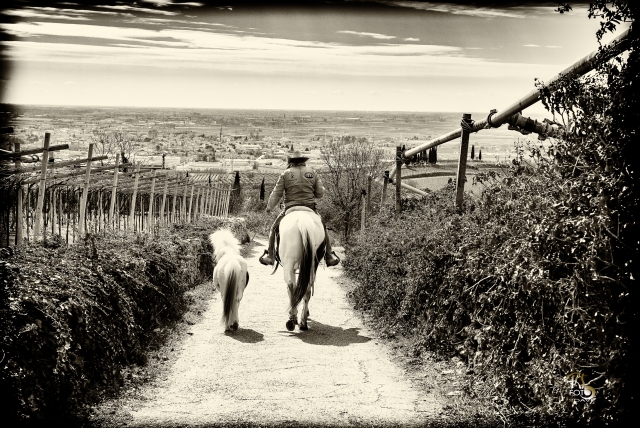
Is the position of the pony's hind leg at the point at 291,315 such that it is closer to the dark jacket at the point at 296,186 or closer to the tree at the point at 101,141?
Result: the dark jacket at the point at 296,186

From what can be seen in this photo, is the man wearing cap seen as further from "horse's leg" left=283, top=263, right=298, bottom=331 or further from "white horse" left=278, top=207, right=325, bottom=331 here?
"horse's leg" left=283, top=263, right=298, bottom=331

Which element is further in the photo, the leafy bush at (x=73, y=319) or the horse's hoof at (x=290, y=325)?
the horse's hoof at (x=290, y=325)

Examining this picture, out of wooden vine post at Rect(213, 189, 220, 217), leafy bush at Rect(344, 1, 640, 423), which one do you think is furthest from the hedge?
wooden vine post at Rect(213, 189, 220, 217)

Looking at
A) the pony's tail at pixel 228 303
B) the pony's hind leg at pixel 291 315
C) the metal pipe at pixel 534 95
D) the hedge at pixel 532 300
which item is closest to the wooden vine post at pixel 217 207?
the metal pipe at pixel 534 95

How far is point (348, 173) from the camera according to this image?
40.9 metres

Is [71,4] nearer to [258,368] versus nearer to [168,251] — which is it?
[258,368]

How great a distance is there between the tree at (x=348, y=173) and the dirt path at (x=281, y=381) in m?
26.0

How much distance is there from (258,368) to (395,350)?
1.84m

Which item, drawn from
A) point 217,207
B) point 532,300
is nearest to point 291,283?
point 532,300

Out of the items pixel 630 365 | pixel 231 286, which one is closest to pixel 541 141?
pixel 630 365

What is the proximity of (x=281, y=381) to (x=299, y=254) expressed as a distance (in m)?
2.74

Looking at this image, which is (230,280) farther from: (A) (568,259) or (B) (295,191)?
(A) (568,259)

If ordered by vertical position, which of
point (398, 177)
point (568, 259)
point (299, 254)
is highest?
point (568, 259)

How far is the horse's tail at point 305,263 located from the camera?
868 cm
